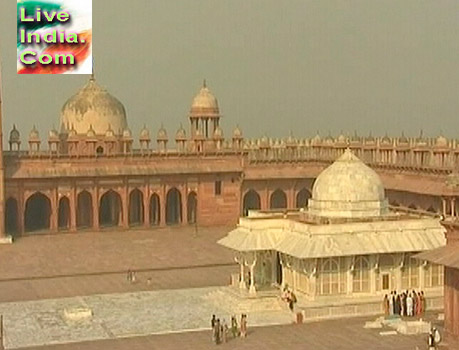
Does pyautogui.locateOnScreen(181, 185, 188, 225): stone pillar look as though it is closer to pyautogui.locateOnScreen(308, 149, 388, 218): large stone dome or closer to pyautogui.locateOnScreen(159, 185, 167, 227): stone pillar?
pyautogui.locateOnScreen(159, 185, 167, 227): stone pillar

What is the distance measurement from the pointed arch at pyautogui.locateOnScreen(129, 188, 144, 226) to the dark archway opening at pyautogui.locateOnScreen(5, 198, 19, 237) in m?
6.41

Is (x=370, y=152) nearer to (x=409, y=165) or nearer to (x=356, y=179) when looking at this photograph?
(x=409, y=165)

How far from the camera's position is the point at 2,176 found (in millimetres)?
45812

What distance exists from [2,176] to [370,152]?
19800 millimetres

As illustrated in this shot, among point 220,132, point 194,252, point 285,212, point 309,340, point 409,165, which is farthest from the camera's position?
point 220,132

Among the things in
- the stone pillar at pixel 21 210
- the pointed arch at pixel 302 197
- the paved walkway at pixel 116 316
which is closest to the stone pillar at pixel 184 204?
the pointed arch at pixel 302 197

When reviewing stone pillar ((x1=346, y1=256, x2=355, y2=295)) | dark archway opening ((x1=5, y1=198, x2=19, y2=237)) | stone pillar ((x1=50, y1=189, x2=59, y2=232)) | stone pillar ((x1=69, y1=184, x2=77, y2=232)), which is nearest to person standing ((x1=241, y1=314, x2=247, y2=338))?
stone pillar ((x1=346, y1=256, x2=355, y2=295))

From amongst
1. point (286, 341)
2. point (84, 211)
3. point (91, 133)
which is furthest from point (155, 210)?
point (286, 341)

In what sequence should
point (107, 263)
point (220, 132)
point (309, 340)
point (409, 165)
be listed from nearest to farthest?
point (309, 340), point (107, 263), point (409, 165), point (220, 132)

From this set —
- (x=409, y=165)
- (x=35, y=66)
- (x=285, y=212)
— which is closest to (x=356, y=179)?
(x=285, y=212)

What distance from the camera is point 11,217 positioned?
49094 millimetres

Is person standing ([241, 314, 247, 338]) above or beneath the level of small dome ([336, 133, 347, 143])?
beneath

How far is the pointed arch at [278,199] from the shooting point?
5379 centimetres

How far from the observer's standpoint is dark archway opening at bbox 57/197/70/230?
49.7 m
